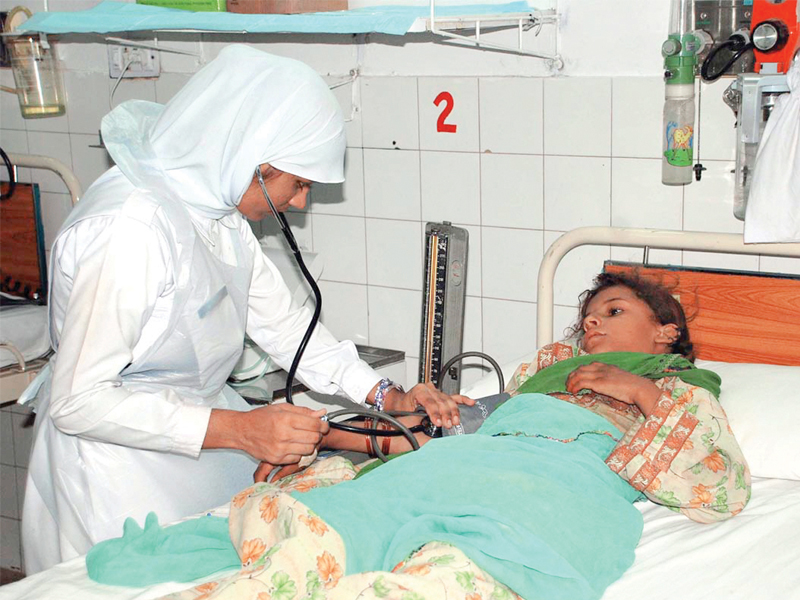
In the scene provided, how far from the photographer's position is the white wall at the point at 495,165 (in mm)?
2340

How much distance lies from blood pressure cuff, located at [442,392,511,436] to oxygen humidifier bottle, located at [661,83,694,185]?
2.43 ft

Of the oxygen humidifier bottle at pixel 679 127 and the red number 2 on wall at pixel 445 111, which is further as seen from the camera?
the red number 2 on wall at pixel 445 111

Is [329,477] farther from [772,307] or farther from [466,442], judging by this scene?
[772,307]

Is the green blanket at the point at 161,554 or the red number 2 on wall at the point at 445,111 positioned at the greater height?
the red number 2 on wall at the point at 445,111

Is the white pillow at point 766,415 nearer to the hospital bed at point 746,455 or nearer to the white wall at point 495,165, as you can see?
the hospital bed at point 746,455

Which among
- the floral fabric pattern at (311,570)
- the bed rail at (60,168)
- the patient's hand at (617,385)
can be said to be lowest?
the floral fabric pattern at (311,570)

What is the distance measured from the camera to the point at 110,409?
63.9 inches

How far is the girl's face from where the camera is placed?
7.08 ft

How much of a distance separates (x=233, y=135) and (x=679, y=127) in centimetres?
109

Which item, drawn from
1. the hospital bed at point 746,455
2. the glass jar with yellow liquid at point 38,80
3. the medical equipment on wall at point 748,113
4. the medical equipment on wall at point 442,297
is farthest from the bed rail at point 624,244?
the glass jar with yellow liquid at point 38,80

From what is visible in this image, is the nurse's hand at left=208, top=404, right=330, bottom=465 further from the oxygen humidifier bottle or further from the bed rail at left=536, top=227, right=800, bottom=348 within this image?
the oxygen humidifier bottle

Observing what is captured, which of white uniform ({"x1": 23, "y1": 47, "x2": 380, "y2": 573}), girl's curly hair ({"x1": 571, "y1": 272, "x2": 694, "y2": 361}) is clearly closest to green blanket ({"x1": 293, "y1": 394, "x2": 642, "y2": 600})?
white uniform ({"x1": 23, "y1": 47, "x2": 380, "y2": 573})

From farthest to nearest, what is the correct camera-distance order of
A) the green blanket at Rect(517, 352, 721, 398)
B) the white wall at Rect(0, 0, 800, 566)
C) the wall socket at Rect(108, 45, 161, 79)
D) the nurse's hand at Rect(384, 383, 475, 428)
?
1. the wall socket at Rect(108, 45, 161, 79)
2. the white wall at Rect(0, 0, 800, 566)
3. the green blanket at Rect(517, 352, 721, 398)
4. the nurse's hand at Rect(384, 383, 475, 428)

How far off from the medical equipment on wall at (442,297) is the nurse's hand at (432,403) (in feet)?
1.73
